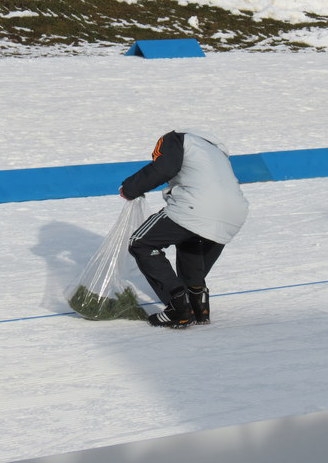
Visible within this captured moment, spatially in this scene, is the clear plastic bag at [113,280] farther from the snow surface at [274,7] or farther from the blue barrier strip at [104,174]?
the snow surface at [274,7]

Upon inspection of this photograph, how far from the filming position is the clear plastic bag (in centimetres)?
479

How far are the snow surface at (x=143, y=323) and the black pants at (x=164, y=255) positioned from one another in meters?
0.23

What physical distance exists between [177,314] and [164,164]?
0.70 meters

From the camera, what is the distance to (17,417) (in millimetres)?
3654

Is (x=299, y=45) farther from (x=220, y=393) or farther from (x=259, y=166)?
(x=220, y=393)

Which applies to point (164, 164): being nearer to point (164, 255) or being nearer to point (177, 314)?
point (164, 255)

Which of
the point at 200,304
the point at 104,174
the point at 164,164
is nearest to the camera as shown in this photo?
the point at 164,164

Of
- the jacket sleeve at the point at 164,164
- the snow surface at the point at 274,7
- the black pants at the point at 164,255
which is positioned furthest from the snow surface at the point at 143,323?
the snow surface at the point at 274,7

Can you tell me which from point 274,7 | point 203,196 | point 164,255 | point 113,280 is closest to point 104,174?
point 113,280

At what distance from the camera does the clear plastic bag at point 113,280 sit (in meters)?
4.79

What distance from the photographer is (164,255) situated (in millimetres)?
4645

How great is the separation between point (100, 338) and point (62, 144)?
425 centimetres

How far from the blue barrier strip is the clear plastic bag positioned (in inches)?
106

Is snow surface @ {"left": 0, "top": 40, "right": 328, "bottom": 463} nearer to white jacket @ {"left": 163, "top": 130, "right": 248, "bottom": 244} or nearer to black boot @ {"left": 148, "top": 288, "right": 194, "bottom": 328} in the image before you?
black boot @ {"left": 148, "top": 288, "right": 194, "bottom": 328}
